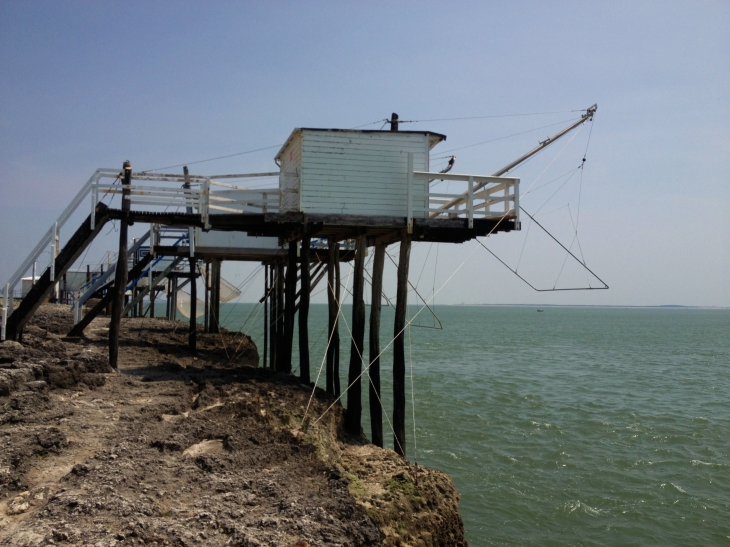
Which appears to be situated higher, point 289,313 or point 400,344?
point 289,313

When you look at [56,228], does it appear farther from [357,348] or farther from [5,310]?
[357,348]

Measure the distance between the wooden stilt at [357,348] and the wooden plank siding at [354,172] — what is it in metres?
1.00

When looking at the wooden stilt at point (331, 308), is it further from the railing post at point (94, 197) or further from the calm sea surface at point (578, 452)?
the railing post at point (94, 197)

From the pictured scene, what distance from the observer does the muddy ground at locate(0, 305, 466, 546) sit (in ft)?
18.2

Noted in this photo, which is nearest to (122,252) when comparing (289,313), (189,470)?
(289,313)

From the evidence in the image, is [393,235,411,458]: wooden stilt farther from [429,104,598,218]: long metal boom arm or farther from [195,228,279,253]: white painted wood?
[195,228,279,253]: white painted wood

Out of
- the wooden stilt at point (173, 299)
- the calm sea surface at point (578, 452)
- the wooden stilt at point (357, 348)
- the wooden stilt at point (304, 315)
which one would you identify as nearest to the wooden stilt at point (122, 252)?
the wooden stilt at point (304, 315)

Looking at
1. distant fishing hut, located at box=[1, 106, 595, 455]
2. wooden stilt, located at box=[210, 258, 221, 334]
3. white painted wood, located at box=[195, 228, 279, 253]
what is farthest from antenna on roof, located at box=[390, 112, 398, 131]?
wooden stilt, located at box=[210, 258, 221, 334]

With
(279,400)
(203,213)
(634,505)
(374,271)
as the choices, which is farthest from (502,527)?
(203,213)

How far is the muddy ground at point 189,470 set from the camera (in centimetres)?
555

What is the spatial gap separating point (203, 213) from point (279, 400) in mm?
5491

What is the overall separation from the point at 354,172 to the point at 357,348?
3.89 m

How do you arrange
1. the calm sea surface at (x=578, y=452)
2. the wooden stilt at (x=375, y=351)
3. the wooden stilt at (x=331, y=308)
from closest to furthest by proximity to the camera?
the calm sea surface at (x=578, y=452), the wooden stilt at (x=375, y=351), the wooden stilt at (x=331, y=308)

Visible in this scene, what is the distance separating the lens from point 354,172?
13.5 meters
